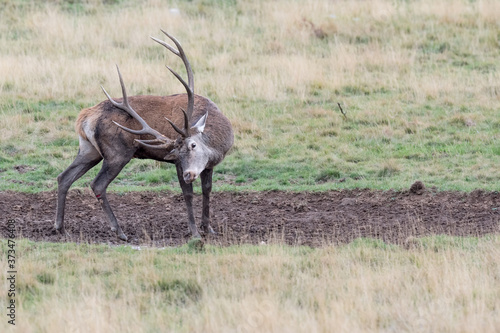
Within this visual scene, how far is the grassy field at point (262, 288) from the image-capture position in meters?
5.29

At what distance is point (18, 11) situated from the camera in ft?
61.7

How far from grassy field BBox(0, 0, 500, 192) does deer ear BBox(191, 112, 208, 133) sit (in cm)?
219

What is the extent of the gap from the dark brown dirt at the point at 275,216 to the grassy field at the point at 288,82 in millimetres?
491

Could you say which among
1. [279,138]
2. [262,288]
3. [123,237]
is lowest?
[279,138]

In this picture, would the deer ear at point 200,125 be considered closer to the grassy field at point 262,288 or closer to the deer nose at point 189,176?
the deer nose at point 189,176

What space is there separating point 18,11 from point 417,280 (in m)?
15.2

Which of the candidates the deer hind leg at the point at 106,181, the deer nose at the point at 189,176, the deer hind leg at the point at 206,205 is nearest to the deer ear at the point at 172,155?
the deer nose at the point at 189,176

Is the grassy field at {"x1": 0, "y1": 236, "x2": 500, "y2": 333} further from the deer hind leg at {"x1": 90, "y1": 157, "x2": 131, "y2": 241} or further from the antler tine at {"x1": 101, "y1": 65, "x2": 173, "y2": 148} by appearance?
the antler tine at {"x1": 101, "y1": 65, "x2": 173, "y2": 148}

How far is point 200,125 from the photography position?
8.39 metres

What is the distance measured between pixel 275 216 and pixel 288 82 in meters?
5.55

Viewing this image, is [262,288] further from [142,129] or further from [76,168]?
[76,168]

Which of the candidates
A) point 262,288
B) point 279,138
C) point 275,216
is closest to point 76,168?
Result: point 275,216

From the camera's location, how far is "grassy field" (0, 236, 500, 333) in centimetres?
529

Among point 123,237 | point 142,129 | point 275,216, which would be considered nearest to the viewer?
point 123,237
